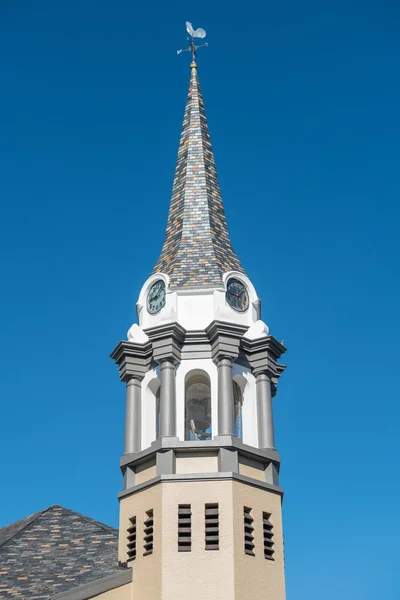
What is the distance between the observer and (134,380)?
3288cm

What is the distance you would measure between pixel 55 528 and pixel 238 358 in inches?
293

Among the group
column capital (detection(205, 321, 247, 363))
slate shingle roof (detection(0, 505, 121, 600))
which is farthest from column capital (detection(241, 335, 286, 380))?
slate shingle roof (detection(0, 505, 121, 600))

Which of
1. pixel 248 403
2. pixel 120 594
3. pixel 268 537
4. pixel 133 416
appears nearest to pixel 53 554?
pixel 120 594

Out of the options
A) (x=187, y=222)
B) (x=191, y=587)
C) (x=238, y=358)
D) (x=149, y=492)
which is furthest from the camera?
(x=187, y=222)

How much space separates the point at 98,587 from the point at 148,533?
2.05 meters

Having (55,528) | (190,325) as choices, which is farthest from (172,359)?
(55,528)

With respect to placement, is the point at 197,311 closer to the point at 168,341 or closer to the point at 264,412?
the point at 168,341

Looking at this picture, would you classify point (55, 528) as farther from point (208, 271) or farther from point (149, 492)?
point (208, 271)

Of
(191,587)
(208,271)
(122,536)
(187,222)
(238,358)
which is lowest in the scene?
(191,587)

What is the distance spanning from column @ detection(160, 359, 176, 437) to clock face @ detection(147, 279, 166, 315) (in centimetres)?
238

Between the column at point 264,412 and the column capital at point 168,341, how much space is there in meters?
2.53

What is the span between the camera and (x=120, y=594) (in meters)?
29.2

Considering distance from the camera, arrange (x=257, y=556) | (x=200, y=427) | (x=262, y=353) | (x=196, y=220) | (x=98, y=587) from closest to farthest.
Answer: (x=98, y=587), (x=257, y=556), (x=262, y=353), (x=200, y=427), (x=196, y=220)

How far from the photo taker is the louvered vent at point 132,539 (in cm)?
3009
